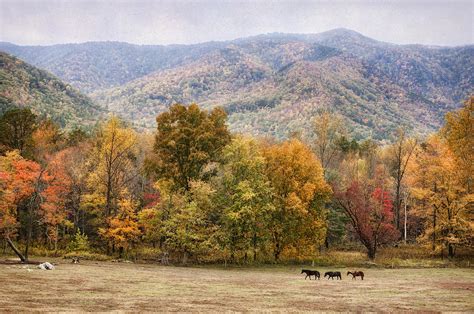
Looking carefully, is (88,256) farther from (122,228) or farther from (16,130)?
(16,130)

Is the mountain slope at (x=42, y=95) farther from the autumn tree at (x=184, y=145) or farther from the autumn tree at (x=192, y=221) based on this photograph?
the autumn tree at (x=192, y=221)

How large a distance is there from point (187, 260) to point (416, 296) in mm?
32286

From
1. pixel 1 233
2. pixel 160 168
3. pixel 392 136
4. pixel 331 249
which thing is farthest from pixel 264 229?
pixel 392 136

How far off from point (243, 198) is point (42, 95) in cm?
12604

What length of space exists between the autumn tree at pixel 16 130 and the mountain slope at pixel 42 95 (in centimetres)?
5971

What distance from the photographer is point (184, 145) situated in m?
56.6

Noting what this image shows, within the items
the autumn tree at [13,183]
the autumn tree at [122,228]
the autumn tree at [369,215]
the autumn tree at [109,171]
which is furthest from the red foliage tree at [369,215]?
the autumn tree at [13,183]

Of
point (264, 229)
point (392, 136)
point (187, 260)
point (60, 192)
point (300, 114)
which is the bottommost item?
point (187, 260)

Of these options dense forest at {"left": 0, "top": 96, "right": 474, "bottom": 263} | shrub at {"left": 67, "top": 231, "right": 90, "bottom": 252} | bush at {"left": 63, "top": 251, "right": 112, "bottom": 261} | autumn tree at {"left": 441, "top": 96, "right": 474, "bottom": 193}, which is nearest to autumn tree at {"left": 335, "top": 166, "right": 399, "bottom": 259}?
dense forest at {"left": 0, "top": 96, "right": 474, "bottom": 263}

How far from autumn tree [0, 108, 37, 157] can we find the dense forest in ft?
0.49

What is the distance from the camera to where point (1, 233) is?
55062 millimetres

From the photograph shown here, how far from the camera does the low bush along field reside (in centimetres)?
2331

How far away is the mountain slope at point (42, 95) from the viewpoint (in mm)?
136375

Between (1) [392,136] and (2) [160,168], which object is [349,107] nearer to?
(1) [392,136]
